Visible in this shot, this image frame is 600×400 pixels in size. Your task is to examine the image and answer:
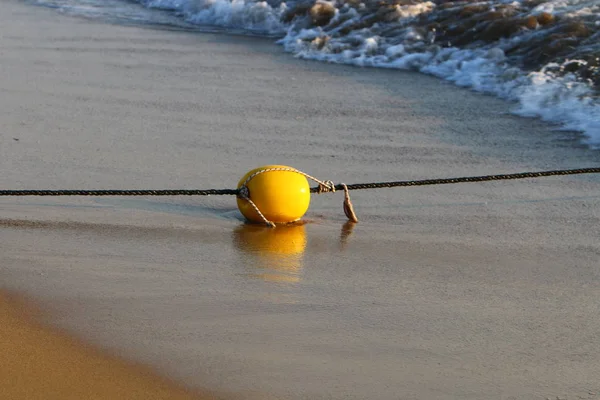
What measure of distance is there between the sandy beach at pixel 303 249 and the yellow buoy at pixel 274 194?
0.08 metres

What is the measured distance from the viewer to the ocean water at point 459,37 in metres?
7.23

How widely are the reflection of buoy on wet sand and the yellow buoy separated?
0.23ft

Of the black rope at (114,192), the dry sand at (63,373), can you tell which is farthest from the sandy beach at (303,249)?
the black rope at (114,192)

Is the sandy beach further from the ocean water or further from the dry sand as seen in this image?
the ocean water

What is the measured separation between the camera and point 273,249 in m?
4.11

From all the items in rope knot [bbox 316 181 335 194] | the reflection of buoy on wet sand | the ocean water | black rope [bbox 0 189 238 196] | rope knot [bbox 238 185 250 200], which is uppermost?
the ocean water

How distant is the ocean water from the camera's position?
723 centimetres

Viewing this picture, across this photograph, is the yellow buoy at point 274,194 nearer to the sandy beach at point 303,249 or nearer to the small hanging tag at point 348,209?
the sandy beach at point 303,249

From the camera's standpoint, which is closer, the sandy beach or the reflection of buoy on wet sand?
the sandy beach

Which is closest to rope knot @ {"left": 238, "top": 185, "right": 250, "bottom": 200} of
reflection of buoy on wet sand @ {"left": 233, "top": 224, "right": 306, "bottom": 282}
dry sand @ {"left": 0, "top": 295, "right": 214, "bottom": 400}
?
reflection of buoy on wet sand @ {"left": 233, "top": 224, "right": 306, "bottom": 282}

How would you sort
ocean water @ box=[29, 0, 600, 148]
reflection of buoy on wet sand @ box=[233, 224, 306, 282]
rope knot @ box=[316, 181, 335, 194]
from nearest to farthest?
reflection of buoy on wet sand @ box=[233, 224, 306, 282]
rope knot @ box=[316, 181, 335, 194]
ocean water @ box=[29, 0, 600, 148]

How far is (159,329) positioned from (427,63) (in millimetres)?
6133

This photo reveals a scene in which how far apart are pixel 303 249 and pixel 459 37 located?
577 centimetres

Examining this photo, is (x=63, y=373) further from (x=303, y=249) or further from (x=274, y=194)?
(x=274, y=194)
